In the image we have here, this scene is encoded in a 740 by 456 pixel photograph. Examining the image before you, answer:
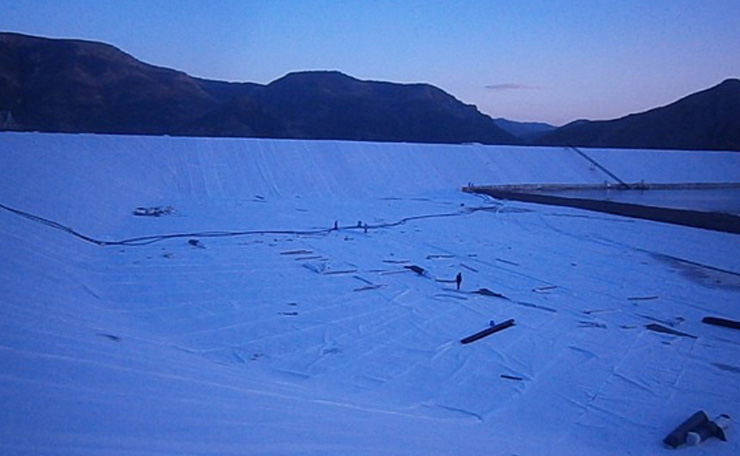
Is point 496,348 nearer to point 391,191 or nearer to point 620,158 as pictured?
point 391,191

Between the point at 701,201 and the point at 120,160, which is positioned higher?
the point at 120,160

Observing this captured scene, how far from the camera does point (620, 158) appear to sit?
15.0 m

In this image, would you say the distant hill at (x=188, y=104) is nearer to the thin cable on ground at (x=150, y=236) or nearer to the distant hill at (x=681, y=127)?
the distant hill at (x=681, y=127)

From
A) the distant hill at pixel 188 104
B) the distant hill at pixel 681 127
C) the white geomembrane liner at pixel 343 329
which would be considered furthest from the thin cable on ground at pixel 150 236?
the distant hill at pixel 681 127

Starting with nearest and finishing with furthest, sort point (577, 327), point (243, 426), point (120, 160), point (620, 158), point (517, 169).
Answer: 1. point (243, 426)
2. point (577, 327)
3. point (120, 160)
4. point (517, 169)
5. point (620, 158)

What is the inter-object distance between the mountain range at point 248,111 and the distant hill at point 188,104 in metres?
0.06

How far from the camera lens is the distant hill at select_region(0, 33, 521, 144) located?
26.5 metres

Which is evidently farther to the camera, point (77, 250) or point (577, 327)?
point (77, 250)

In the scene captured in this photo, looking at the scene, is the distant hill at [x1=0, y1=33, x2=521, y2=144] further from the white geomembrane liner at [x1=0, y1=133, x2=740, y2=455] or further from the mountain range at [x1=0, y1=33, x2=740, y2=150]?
the white geomembrane liner at [x1=0, y1=133, x2=740, y2=455]

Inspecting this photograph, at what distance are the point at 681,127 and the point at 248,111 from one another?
21092 mm

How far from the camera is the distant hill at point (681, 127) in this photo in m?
24.8

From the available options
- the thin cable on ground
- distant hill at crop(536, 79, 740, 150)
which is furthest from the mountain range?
the thin cable on ground

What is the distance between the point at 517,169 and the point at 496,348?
35.6 ft

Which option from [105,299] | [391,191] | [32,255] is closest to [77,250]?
[32,255]
